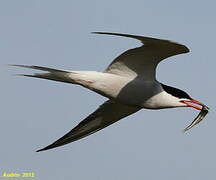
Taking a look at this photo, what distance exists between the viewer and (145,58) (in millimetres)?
8641

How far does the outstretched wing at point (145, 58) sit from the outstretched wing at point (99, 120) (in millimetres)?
1307

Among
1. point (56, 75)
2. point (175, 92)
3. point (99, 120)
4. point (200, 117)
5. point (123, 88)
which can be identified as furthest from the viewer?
point (99, 120)

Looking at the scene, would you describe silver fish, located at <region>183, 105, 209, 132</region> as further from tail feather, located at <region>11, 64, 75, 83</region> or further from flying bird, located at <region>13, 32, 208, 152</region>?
tail feather, located at <region>11, 64, 75, 83</region>

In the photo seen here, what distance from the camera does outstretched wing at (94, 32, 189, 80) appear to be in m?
8.13

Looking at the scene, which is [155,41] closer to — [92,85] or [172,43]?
[172,43]

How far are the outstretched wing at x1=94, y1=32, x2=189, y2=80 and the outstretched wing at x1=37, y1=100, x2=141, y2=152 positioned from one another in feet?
4.29

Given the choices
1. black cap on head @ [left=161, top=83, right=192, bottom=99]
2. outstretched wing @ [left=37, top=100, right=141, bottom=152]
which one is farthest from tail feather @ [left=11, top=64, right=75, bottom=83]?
outstretched wing @ [left=37, top=100, right=141, bottom=152]

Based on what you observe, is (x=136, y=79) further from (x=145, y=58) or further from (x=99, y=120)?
(x=99, y=120)

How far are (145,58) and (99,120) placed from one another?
2.14 m

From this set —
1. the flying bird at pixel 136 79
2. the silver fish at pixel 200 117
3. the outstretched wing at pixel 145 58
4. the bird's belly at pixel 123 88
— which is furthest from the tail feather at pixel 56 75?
the silver fish at pixel 200 117

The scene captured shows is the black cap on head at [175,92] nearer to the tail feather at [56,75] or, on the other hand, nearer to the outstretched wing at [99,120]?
the outstretched wing at [99,120]

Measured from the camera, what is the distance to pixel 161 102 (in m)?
8.97

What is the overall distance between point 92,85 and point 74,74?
334 millimetres

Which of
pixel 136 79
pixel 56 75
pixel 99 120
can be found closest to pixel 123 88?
pixel 136 79
